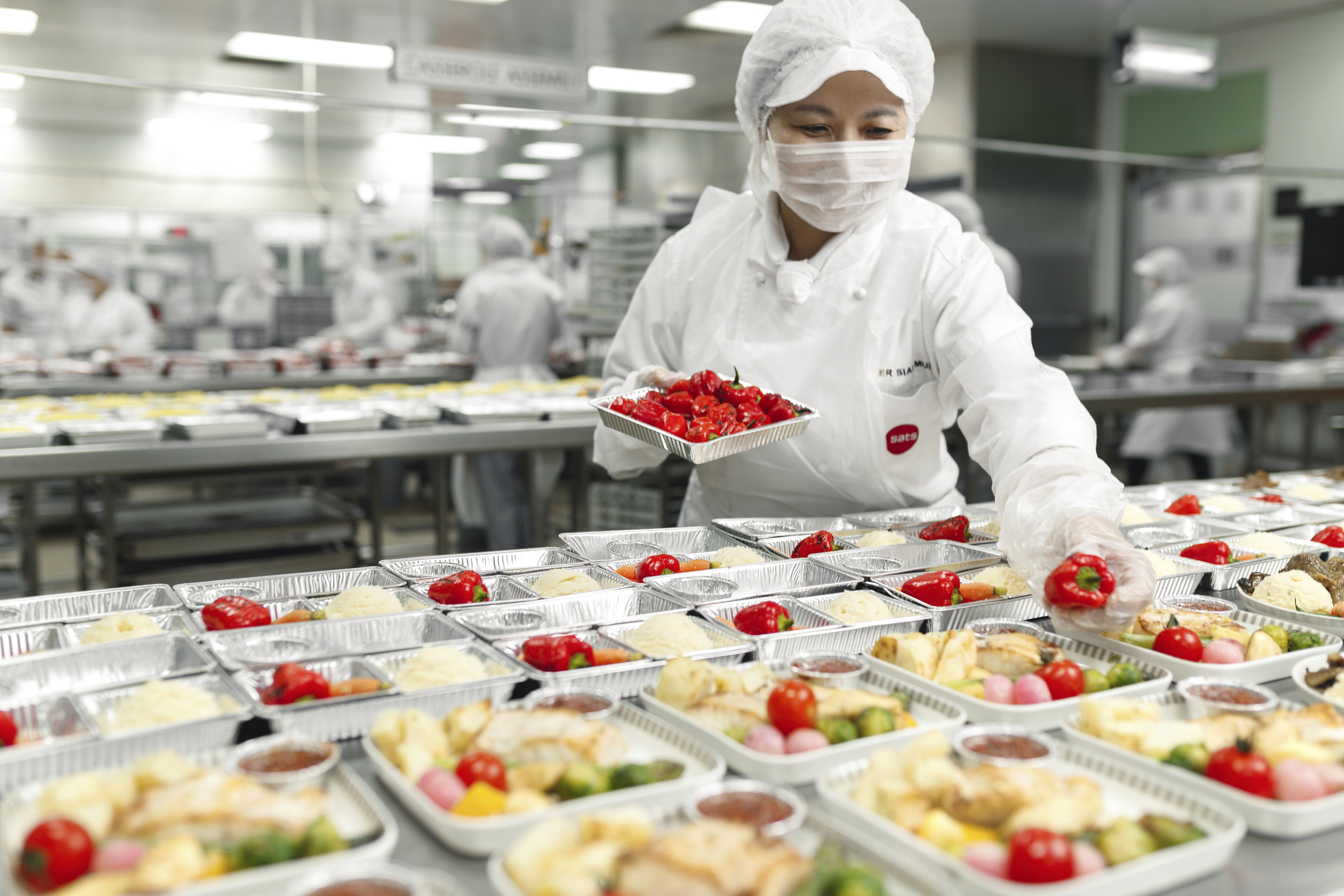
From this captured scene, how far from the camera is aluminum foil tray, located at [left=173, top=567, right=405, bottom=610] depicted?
69.3 inches

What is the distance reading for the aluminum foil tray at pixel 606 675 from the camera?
1360 mm

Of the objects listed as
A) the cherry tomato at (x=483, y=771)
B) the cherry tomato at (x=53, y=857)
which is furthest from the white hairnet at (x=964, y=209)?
the cherry tomato at (x=53, y=857)

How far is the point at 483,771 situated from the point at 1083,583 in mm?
871

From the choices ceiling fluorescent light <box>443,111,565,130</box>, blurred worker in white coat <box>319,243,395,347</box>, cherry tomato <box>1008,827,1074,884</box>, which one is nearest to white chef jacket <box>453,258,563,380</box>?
ceiling fluorescent light <box>443,111,565,130</box>

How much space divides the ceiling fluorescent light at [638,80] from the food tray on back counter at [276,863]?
338 inches

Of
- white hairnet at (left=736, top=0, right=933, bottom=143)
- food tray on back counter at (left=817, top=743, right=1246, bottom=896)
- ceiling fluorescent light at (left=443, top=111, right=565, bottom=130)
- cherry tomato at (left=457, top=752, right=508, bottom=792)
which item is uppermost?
ceiling fluorescent light at (left=443, top=111, right=565, bottom=130)

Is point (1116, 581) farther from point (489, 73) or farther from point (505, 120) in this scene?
point (489, 73)

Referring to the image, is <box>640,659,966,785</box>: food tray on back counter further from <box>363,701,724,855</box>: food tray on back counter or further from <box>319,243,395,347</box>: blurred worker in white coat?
<box>319,243,395,347</box>: blurred worker in white coat

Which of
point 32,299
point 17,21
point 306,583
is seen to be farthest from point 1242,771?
point 32,299

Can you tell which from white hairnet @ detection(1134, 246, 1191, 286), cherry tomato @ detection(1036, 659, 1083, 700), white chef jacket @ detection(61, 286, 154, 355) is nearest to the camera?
cherry tomato @ detection(1036, 659, 1083, 700)

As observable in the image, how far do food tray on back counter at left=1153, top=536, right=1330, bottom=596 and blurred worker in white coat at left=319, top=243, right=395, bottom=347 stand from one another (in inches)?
304

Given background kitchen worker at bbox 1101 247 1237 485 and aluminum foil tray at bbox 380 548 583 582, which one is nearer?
aluminum foil tray at bbox 380 548 583 582

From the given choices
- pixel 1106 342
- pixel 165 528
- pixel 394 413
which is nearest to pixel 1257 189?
pixel 1106 342

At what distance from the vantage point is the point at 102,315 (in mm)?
8695
